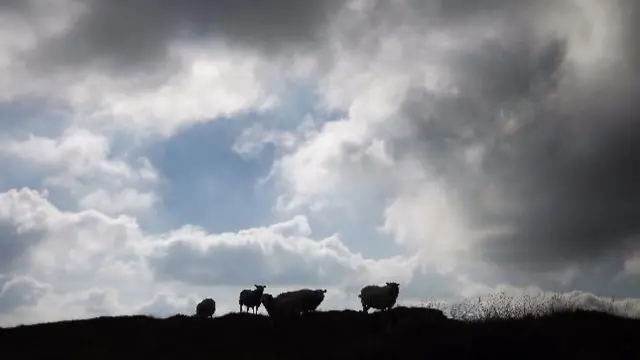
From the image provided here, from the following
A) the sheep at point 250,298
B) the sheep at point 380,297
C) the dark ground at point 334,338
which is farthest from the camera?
the sheep at point 250,298

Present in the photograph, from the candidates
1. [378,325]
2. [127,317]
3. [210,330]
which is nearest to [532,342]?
[378,325]

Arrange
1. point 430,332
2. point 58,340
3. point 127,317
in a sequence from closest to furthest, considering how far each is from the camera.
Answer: point 430,332 → point 58,340 → point 127,317

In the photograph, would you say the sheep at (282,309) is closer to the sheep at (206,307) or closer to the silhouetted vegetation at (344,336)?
the silhouetted vegetation at (344,336)

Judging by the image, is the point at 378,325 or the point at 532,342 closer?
the point at 532,342

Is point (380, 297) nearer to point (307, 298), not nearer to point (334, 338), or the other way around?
point (307, 298)

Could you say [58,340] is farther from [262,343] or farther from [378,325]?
[378,325]

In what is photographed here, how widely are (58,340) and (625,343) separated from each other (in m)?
26.8

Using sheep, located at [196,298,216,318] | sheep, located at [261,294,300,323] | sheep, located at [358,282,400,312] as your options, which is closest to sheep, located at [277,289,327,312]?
sheep, located at [261,294,300,323]

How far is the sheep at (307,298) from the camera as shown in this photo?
119 feet

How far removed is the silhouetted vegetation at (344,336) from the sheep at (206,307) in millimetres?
5888

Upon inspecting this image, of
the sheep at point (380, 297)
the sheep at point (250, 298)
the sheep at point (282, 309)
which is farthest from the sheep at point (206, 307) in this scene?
the sheep at point (380, 297)

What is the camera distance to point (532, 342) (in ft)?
79.7

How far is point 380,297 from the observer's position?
35625 mm

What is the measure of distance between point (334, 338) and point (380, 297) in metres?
5.20
